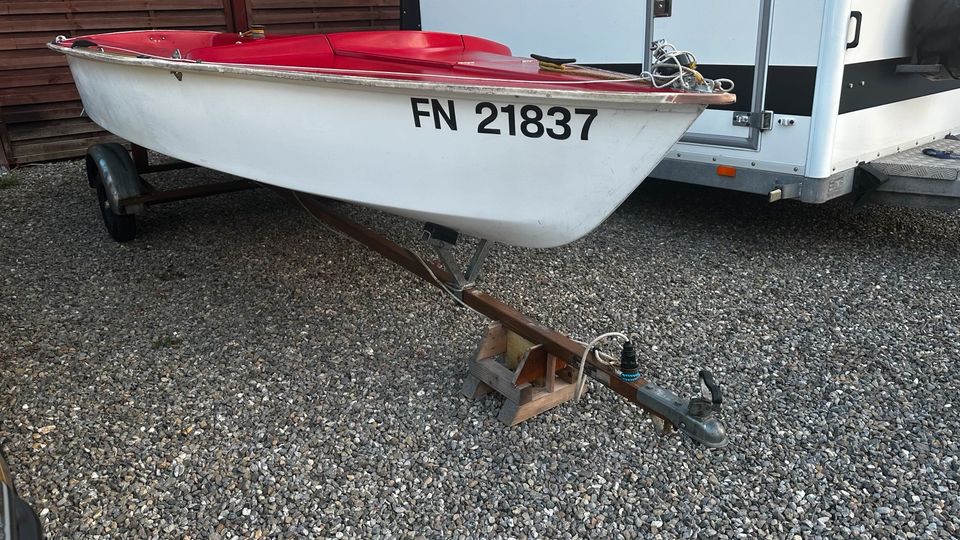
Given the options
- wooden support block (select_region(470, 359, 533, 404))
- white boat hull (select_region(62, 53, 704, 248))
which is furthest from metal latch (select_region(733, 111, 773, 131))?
wooden support block (select_region(470, 359, 533, 404))

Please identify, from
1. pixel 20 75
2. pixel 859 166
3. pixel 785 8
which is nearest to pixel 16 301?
pixel 20 75

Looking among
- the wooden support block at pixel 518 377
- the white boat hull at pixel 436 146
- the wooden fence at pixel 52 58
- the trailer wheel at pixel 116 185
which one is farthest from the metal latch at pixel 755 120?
the wooden fence at pixel 52 58

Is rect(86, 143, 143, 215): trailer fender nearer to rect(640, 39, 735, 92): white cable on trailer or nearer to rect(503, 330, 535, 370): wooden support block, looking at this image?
rect(503, 330, 535, 370): wooden support block

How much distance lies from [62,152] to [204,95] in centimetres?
467

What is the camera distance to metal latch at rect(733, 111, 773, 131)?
3.98 metres

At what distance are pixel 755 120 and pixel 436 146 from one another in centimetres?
220

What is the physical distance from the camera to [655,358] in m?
3.21

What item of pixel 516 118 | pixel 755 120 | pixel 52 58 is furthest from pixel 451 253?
pixel 52 58

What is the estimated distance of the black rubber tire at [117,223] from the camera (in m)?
4.68

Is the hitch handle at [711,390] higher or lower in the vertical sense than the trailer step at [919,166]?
lower

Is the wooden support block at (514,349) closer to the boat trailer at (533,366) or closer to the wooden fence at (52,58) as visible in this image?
the boat trailer at (533,366)

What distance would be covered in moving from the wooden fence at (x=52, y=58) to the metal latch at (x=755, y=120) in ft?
18.4

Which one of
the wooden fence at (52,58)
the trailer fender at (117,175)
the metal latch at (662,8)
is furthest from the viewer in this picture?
the wooden fence at (52,58)

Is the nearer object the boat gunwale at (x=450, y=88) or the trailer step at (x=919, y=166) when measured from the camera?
the boat gunwale at (x=450, y=88)
